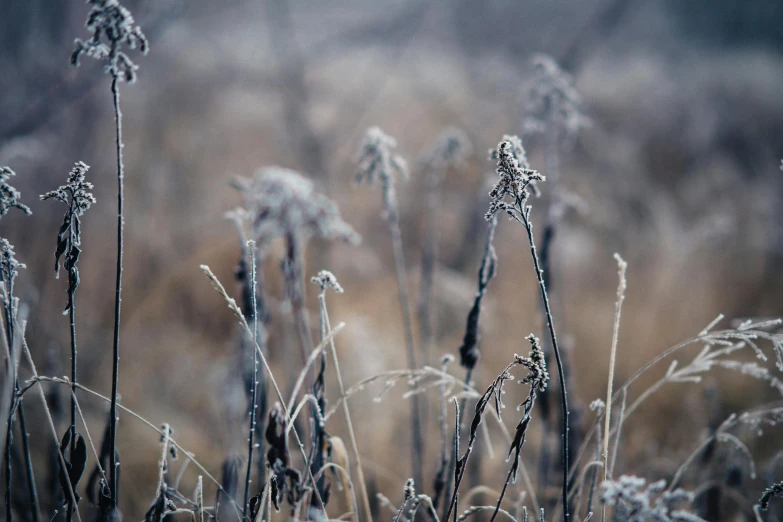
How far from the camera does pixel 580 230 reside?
1411 mm

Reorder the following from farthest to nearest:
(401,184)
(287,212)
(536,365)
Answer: (401,184) < (287,212) < (536,365)

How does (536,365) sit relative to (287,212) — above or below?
below

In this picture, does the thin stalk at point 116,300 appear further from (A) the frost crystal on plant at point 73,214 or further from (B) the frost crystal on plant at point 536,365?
(B) the frost crystal on plant at point 536,365

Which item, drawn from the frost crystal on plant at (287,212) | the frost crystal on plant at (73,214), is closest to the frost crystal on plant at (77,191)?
the frost crystal on plant at (73,214)

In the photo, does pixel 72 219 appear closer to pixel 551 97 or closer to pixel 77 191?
pixel 77 191

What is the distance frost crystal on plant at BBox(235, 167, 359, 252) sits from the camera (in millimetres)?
493

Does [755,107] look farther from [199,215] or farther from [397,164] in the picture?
[199,215]

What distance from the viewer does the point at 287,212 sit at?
0.50 metres

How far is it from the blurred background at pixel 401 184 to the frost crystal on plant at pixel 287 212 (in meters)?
0.41

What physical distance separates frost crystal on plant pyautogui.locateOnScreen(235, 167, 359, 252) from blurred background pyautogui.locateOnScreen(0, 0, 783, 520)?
1.35ft

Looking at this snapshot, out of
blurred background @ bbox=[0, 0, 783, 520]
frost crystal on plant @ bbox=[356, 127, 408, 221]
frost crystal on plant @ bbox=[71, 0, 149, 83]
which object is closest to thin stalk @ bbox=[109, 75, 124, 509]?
frost crystal on plant @ bbox=[71, 0, 149, 83]

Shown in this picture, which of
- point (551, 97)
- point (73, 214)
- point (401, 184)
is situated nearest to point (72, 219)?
point (73, 214)

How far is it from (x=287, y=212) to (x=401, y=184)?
39.9 inches

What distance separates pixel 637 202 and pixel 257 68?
4.47 ft
